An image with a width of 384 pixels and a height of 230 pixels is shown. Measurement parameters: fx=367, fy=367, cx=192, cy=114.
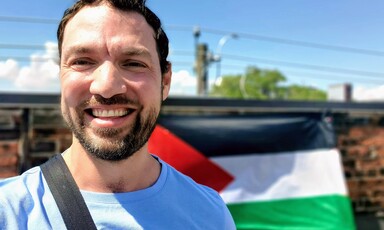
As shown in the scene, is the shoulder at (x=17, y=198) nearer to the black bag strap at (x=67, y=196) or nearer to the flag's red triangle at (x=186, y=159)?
the black bag strap at (x=67, y=196)

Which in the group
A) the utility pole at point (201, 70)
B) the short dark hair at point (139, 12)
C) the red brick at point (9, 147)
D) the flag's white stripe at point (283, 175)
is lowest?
the utility pole at point (201, 70)

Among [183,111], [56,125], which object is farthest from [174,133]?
[56,125]

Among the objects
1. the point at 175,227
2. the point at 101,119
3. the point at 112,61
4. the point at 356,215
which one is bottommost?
the point at 356,215

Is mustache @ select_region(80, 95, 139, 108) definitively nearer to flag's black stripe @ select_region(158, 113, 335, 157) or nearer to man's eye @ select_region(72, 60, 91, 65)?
man's eye @ select_region(72, 60, 91, 65)

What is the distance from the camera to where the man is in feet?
3.97

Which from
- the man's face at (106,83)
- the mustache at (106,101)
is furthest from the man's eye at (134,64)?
the mustache at (106,101)

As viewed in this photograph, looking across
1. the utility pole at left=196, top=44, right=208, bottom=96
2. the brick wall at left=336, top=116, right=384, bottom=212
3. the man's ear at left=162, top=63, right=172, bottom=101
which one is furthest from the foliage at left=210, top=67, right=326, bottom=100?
the man's ear at left=162, top=63, right=172, bottom=101

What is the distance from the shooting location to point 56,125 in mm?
3428

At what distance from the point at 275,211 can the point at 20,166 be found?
2.49 meters

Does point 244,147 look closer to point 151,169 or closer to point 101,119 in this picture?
point 151,169

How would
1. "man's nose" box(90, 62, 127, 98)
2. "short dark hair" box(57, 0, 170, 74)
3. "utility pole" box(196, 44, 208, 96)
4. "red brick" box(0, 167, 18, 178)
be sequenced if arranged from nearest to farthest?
"man's nose" box(90, 62, 127, 98) < "short dark hair" box(57, 0, 170, 74) < "red brick" box(0, 167, 18, 178) < "utility pole" box(196, 44, 208, 96)

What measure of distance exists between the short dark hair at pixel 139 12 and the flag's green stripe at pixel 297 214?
2482 mm

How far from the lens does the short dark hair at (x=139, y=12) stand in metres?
1.34

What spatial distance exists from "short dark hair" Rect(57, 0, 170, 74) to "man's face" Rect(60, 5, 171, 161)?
0.10ft
